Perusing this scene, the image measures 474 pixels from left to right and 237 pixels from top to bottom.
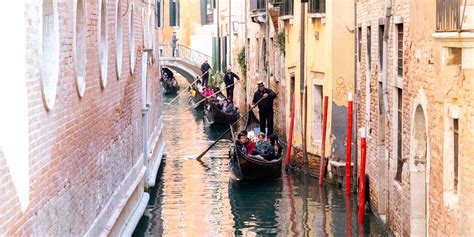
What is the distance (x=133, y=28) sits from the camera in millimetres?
14688

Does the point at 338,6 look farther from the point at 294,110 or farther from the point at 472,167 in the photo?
the point at 472,167

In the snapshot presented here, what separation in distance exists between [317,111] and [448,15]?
945cm

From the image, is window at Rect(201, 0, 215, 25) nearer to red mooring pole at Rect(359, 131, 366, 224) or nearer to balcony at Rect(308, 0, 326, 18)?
balcony at Rect(308, 0, 326, 18)

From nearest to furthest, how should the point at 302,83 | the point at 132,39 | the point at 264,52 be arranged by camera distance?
the point at 132,39 → the point at 302,83 → the point at 264,52

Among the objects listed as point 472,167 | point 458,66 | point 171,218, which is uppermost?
point 458,66

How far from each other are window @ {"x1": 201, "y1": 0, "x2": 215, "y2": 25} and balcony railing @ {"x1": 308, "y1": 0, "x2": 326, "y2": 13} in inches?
898

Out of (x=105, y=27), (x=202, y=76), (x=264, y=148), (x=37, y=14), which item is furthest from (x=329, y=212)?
(x=202, y=76)

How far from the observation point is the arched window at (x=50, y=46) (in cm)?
716

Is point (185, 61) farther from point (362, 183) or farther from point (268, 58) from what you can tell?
point (362, 183)

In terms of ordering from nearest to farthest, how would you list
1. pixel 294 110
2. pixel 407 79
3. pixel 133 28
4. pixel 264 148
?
pixel 407 79, pixel 133 28, pixel 264 148, pixel 294 110

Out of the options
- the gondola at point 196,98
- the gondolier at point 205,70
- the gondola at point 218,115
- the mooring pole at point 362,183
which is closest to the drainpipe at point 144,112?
the mooring pole at point 362,183

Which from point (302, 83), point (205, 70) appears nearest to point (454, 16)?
point (302, 83)

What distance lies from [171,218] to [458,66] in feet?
21.5

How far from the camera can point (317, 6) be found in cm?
1673
